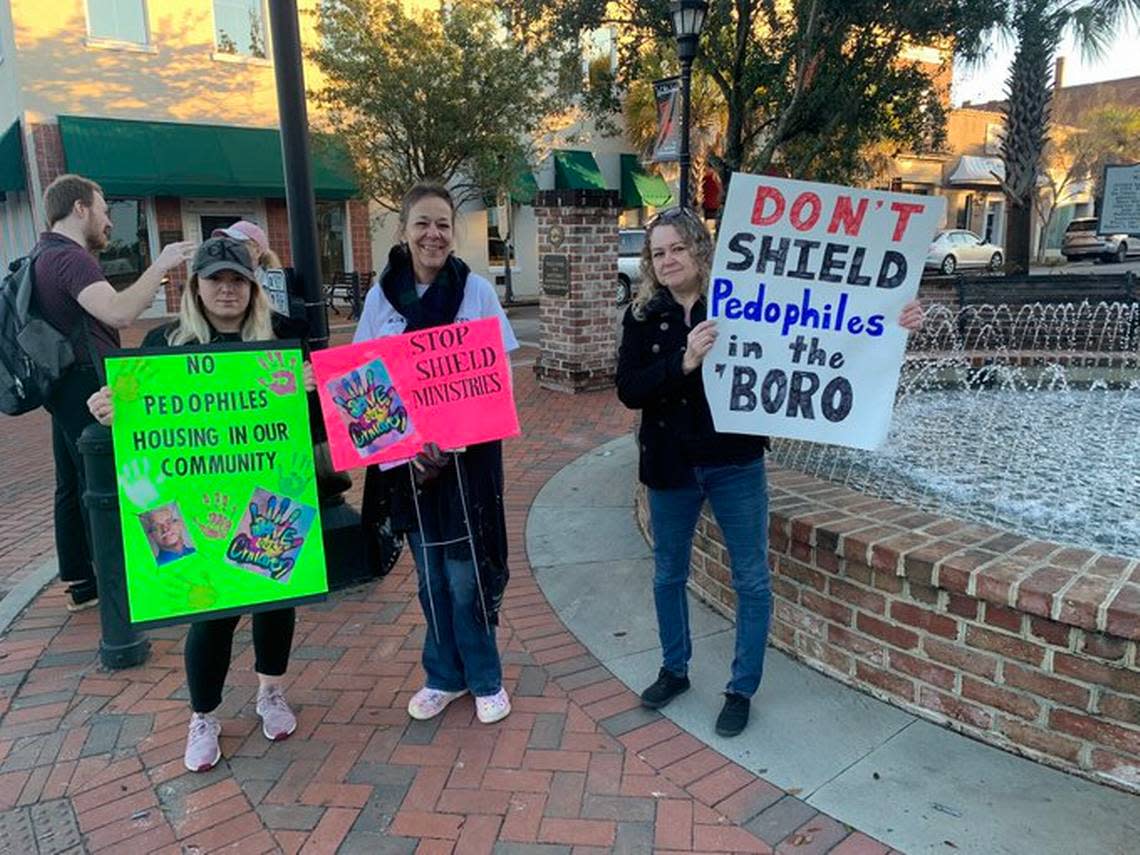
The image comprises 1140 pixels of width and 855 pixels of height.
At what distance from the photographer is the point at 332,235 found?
19500 mm

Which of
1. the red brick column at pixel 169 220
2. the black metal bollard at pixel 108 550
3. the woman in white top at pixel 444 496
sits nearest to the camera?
the woman in white top at pixel 444 496

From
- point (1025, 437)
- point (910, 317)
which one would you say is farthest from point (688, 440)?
point (1025, 437)

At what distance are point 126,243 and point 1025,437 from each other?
1686 cm

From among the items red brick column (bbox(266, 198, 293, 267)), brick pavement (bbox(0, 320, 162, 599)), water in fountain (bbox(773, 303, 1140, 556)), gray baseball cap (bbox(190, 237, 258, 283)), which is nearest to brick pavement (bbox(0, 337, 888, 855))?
brick pavement (bbox(0, 320, 162, 599))

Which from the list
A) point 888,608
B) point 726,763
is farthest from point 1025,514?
point 726,763

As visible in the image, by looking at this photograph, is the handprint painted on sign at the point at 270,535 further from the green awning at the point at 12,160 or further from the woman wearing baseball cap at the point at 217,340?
the green awning at the point at 12,160

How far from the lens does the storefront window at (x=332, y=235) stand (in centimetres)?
1922

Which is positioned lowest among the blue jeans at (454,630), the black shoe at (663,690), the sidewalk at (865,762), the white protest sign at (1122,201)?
the sidewalk at (865,762)

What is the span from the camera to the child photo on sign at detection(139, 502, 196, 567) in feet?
8.69

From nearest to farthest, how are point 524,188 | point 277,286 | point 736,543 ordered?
point 736,543
point 277,286
point 524,188

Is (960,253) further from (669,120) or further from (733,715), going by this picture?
(733,715)

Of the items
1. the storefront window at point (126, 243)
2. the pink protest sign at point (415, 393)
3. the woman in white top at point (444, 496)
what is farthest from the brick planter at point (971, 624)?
the storefront window at point (126, 243)

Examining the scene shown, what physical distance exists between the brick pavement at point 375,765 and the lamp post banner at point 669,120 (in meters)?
6.95

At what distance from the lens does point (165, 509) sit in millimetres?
2656
